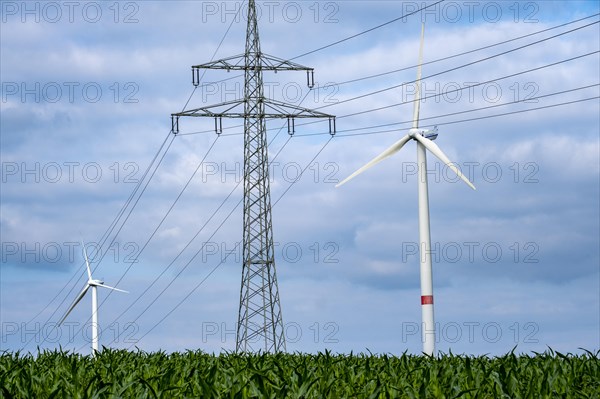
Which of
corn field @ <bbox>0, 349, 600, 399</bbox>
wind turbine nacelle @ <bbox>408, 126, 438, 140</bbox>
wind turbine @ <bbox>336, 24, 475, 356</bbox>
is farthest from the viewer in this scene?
wind turbine nacelle @ <bbox>408, 126, 438, 140</bbox>

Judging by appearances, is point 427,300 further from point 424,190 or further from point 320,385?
point 320,385

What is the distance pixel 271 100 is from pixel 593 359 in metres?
34.9

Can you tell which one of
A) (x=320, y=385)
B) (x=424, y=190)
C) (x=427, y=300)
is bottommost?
(x=427, y=300)

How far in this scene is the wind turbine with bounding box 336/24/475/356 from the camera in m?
36.6

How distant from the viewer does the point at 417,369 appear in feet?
50.4

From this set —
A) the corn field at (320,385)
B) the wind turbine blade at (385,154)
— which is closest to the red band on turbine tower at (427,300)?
the wind turbine blade at (385,154)

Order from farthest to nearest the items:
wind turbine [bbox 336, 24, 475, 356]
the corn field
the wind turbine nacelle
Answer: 1. the wind turbine nacelle
2. wind turbine [bbox 336, 24, 475, 356]
3. the corn field

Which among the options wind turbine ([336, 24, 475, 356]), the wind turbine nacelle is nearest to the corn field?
wind turbine ([336, 24, 475, 356])

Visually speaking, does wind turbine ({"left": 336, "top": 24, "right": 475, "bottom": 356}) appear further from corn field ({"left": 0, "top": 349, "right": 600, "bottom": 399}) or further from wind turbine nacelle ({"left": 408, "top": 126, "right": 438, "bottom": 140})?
corn field ({"left": 0, "top": 349, "right": 600, "bottom": 399})

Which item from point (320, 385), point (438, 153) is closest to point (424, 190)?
point (438, 153)

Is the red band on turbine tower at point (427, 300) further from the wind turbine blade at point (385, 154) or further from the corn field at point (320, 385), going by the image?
the corn field at point (320, 385)

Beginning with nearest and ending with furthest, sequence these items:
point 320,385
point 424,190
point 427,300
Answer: point 320,385 < point 427,300 < point 424,190

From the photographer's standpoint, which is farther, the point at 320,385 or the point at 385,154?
the point at 385,154

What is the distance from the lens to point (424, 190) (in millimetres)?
38500
